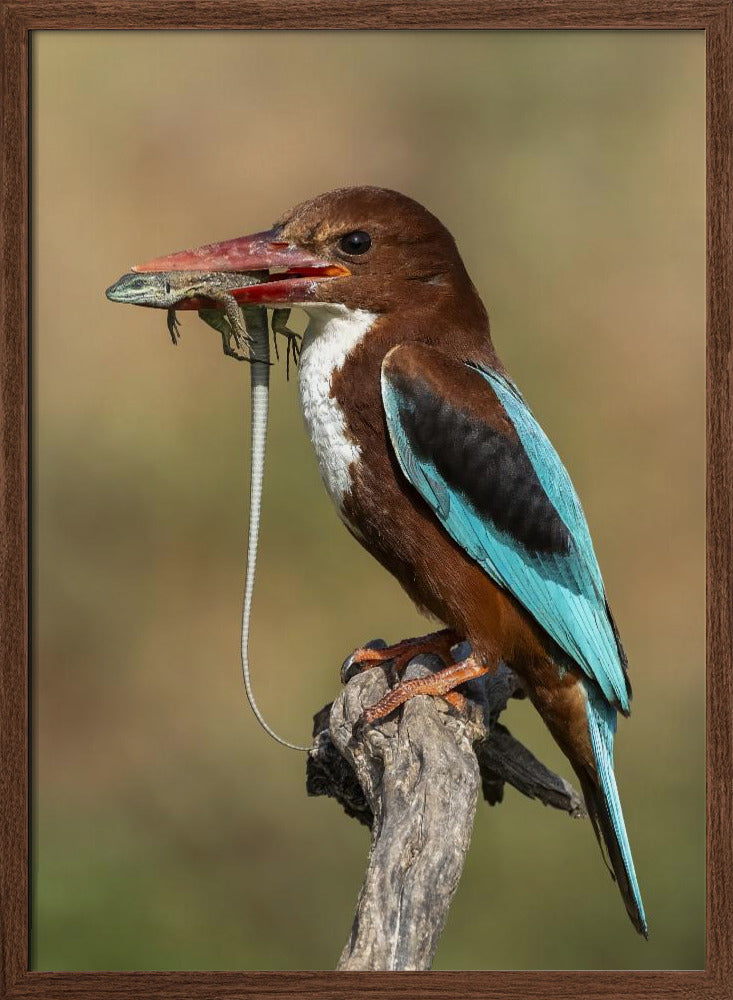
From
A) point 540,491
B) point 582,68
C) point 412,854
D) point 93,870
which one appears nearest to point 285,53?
point 582,68

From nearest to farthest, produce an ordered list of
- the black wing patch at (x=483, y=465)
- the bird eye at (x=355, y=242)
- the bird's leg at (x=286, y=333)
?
the black wing patch at (x=483, y=465)
the bird eye at (x=355, y=242)
the bird's leg at (x=286, y=333)

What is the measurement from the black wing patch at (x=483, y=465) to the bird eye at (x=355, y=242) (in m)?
0.34

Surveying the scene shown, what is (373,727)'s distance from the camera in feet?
11.1

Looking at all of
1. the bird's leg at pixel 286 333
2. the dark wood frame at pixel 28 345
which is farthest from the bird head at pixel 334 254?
the dark wood frame at pixel 28 345

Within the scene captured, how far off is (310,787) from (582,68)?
76.3 inches

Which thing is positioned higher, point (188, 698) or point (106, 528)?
point (106, 528)

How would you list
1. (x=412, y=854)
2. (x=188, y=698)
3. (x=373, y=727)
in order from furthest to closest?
(x=188, y=698)
(x=373, y=727)
(x=412, y=854)

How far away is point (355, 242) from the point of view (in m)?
3.49

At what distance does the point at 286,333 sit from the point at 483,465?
0.61 meters

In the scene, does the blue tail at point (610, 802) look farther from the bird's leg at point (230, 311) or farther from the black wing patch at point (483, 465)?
the bird's leg at point (230, 311)

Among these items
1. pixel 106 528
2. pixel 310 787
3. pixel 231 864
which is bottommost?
pixel 231 864

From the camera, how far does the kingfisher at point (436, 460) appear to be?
11.3 ft

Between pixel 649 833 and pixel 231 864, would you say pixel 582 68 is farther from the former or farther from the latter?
pixel 231 864

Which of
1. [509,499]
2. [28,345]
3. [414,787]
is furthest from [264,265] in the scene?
[414,787]
